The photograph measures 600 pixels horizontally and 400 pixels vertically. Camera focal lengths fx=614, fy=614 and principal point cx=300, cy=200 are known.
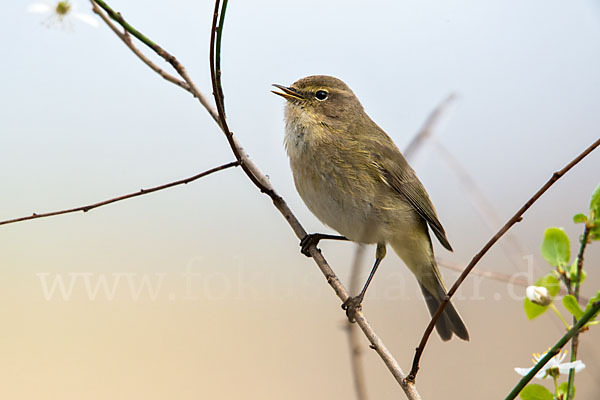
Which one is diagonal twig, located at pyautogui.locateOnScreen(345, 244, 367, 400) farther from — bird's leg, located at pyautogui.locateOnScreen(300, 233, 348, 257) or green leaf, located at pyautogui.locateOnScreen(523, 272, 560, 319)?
bird's leg, located at pyautogui.locateOnScreen(300, 233, 348, 257)

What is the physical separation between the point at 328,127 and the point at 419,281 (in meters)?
1.08

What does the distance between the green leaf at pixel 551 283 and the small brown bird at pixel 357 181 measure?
4.81 feet

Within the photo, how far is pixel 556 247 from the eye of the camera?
1.40 meters

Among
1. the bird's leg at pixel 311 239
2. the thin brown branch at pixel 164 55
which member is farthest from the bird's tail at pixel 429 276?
the thin brown branch at pixel 164 55

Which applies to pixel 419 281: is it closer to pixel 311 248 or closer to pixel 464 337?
pixel 464 337

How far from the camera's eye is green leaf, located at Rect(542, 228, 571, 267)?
1374 millimetres

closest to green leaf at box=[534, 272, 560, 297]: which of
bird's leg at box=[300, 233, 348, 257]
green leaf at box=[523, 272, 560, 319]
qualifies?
green leaf at box=[523, 272, 560, 319]

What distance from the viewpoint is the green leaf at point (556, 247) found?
4.51 ft

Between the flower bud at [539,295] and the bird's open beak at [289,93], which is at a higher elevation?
the bird's open beak at [289,93]

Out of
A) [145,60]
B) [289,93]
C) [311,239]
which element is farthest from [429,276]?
[145,60]

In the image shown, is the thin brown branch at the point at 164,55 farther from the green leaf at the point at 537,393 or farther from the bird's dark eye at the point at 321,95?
the green leaf at the point at 537,393

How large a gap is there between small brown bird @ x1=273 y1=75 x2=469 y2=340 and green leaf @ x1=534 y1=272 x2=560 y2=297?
57.8 inches

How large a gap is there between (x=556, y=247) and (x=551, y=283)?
0.09 metres

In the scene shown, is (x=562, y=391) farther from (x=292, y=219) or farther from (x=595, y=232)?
(x=292, y=219)
